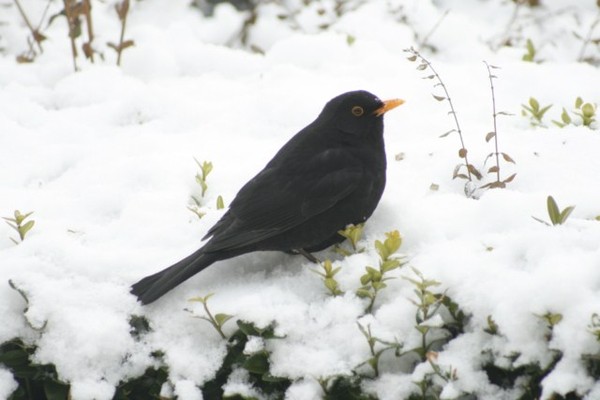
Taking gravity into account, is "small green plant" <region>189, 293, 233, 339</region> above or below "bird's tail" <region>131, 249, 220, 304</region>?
above

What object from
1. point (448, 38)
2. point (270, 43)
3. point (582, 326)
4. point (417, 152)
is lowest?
point (270, 43)

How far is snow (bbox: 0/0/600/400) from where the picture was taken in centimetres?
252

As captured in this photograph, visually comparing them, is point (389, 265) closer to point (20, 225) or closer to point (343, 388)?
point (343, 388)

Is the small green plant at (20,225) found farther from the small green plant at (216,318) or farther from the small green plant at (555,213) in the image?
the small green plant at (555,213)

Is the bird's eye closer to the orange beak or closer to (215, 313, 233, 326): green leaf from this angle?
the orange beak

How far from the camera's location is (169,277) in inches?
117

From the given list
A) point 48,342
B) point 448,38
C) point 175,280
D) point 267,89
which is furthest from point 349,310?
point 448,38

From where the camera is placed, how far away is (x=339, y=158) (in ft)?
11.2

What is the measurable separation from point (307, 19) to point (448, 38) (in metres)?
1.30

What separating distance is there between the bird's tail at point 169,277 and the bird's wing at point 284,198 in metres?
0.06

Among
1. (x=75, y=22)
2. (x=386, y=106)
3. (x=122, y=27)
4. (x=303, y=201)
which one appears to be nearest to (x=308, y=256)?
(x=303, y=201)

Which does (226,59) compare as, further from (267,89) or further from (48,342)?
(48,342)

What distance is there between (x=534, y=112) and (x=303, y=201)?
1.57 metres

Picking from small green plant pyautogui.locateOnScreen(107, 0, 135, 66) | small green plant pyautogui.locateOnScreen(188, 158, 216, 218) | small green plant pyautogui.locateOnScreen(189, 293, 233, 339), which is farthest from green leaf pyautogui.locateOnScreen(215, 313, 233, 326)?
small green plant pyautogui.locateOnScreen(107, 0, 135, 66)
